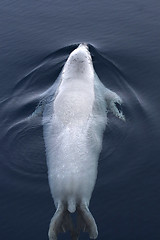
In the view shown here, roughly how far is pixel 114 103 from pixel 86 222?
40.4 feet

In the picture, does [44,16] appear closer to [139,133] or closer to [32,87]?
[32,87]

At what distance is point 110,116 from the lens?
104 feet

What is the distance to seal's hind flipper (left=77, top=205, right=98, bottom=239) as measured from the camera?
2269cm

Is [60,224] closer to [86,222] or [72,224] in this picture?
[72,224]

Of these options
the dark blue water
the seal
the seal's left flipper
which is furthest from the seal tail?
the seal's left flipper

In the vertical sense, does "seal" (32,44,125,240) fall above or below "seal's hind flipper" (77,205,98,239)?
above

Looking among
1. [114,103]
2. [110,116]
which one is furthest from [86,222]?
[114,103]

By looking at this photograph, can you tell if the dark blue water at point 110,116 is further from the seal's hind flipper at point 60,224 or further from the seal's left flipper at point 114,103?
the seal's hind flipper at point 60,224

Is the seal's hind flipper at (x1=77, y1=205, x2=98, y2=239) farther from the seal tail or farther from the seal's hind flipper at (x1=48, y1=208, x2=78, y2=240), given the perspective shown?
the seal's hind flipper at (x1=48, y1=208, x2=78, y2=240)

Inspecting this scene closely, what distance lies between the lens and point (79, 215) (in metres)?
23.5

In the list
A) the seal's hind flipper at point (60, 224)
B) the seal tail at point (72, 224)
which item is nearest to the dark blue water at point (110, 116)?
the seal tail at point (72, 224)

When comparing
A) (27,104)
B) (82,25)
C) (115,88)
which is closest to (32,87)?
(27,104)

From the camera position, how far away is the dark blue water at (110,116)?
79.9 feet

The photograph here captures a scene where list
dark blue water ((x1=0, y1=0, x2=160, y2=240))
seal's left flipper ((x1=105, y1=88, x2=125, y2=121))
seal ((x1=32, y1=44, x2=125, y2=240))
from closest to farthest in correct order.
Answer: seal ((x1=32, y1=44, x2=125, y2=240)), dark blue water ((x1=0, y1=0, x2=160, y2=240)), seal's left flipper ((x1=105, y1=88, x2=125, y2=121))
